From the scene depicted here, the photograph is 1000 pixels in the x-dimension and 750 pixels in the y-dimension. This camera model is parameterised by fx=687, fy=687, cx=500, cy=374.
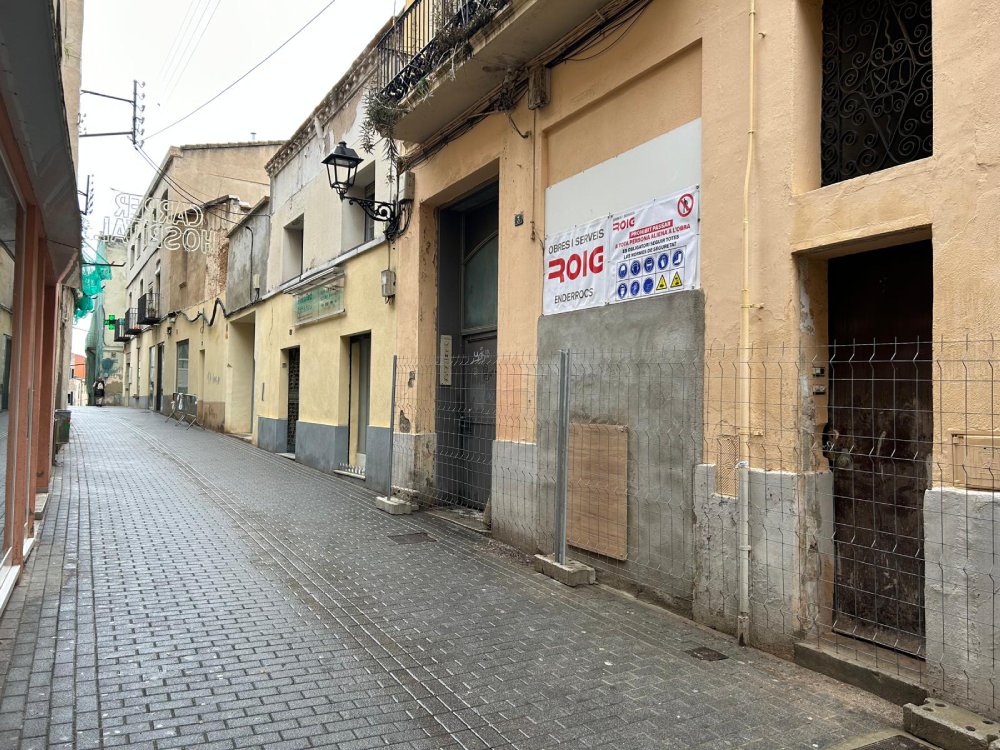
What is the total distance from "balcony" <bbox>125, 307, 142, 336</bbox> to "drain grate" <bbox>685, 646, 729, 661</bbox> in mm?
37433

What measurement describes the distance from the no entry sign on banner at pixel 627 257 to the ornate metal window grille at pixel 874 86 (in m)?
1.08

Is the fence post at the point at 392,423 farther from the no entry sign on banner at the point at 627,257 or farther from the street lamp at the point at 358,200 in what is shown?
the no entry sign on banner at the point at 627,257

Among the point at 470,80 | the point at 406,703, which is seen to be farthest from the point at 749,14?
the point at 406,703

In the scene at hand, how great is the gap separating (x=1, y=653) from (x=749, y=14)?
20.5 feet

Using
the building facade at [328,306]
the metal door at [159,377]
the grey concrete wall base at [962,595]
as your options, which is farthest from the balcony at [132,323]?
the grey concrete wall base at [962,595]

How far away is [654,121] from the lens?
571 cm

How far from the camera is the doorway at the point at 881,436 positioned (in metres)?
4.03

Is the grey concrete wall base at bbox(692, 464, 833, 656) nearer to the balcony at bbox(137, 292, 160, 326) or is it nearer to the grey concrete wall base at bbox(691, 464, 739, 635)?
the grey concrete wall base at bbox(691, 464, 739, 635)

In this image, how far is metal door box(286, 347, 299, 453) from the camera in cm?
1583

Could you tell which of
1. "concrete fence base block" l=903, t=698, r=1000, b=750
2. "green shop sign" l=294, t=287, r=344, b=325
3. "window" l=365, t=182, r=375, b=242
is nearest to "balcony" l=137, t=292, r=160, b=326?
"green shop sign" l=294, t=287, r=344, b=325

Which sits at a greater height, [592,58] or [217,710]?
[592,58]

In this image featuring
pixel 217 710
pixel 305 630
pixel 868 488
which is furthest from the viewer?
pixel 305 630

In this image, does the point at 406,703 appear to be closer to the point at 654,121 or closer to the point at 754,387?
the point at 754,387

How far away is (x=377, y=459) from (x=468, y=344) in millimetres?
2476
